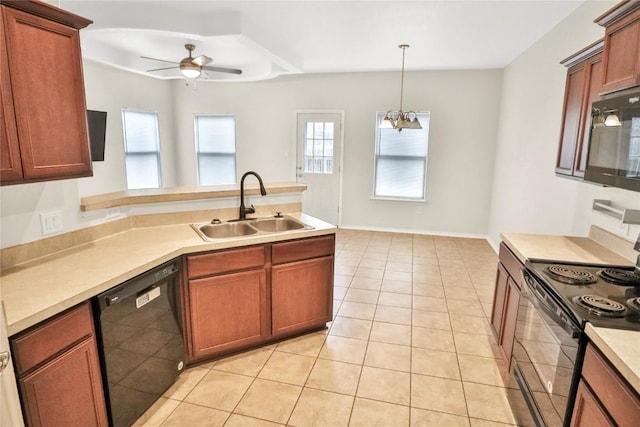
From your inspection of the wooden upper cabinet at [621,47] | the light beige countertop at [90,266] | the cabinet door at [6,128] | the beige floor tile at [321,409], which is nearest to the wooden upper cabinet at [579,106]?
the wooden upper cabinet at [621,47]

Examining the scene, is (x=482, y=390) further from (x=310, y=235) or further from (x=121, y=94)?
(x=121, y=94)

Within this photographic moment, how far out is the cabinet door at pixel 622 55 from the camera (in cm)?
160

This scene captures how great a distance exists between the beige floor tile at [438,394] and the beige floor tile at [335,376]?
14.9 inches

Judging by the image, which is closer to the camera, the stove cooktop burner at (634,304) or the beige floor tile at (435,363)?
the stove cooktop burner at (634,304)

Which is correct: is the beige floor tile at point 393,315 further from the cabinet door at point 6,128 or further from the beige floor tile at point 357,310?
the cabinet door at point 6,128

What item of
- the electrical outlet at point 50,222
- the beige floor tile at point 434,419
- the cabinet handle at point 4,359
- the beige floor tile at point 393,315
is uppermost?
the electrical outlet at point 50,222

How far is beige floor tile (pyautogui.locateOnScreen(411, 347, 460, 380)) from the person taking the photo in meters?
2.43

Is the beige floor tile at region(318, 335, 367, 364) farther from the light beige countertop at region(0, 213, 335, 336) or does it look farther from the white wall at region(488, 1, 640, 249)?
the white wall at region(488, 1, 640, 249)

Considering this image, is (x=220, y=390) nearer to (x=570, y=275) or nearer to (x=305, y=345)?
(x=305, y=345)

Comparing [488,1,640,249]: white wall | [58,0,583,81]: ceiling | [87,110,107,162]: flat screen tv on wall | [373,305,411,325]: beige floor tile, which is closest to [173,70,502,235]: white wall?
[488,1,640,249]: white wall

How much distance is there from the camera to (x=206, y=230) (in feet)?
9.00

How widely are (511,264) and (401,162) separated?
12.9 feet

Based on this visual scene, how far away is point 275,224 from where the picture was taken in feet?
9.87

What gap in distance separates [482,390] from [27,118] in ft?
9.46
